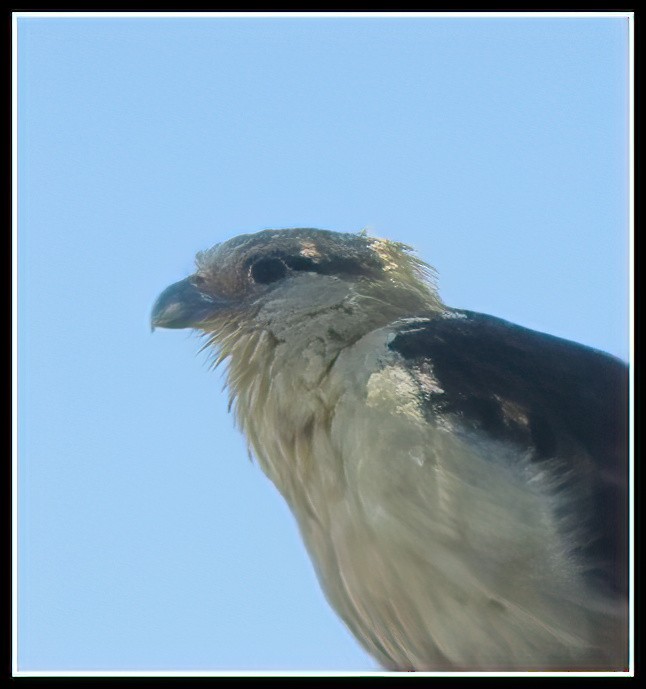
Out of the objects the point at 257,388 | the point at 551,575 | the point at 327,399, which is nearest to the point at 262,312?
the point at 257,388

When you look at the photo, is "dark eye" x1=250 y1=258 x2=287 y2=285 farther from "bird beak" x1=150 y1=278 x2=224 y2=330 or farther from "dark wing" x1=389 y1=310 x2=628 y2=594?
"dark wing" x1=389 y1=310 x2=628 y2=594

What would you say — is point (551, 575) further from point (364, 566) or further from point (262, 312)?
point (262, 312)

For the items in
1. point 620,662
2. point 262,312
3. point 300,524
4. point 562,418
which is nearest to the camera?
point 620,662

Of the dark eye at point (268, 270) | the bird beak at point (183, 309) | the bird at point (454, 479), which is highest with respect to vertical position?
the dark eye at point (268, 270)

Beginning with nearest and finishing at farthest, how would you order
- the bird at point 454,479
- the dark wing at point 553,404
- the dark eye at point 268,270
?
the bird at point 454,479, the dark wing at point 553,404, the dark eye at point 268,270

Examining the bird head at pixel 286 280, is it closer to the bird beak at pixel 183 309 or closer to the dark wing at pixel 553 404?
the bird beak at pixel 183 309

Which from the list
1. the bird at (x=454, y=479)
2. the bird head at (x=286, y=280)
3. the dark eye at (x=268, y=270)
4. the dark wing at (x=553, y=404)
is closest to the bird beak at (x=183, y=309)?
the bird head at (x=286, y=280)

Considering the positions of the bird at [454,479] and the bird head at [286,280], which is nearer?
the bird at [454,479]

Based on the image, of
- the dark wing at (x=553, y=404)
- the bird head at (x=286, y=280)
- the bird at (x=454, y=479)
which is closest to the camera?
the bird at (x=454, y=479)

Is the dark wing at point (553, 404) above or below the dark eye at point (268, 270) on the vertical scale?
below
